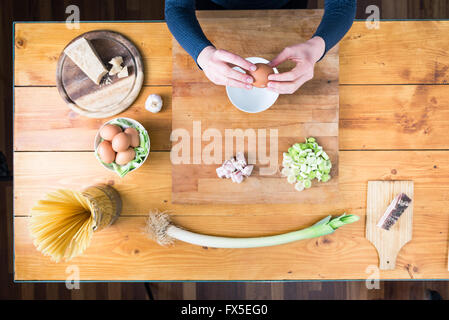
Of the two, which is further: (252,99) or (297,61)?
(252,99)

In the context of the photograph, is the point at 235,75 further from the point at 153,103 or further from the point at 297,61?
the point at 153,103

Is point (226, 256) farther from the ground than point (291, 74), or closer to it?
closer to it

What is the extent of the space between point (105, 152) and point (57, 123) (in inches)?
10.2

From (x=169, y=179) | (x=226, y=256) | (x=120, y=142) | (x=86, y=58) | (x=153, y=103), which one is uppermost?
(x=86, y=58)

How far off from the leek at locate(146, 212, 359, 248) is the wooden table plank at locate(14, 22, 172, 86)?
43 centimetres

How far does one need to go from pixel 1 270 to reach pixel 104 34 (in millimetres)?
1387

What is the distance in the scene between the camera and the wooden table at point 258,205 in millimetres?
883

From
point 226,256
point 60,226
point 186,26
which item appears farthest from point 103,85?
point 226,256

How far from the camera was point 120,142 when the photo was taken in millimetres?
749

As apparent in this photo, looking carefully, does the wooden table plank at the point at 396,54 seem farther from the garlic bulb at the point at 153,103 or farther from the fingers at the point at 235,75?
the garlic bulb at the point at 153,103

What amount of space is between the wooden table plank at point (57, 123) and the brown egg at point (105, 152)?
0.48 ft

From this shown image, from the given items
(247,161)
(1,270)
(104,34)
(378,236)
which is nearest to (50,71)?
(104,34)

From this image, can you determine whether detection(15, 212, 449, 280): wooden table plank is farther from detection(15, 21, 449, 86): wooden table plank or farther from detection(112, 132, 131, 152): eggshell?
detection(15, 21, 449, 86): wooden table plank

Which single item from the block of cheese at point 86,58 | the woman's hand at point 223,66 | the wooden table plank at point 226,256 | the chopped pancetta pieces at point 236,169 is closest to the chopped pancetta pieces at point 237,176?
the chopped pancetta pieces at point 236,169
